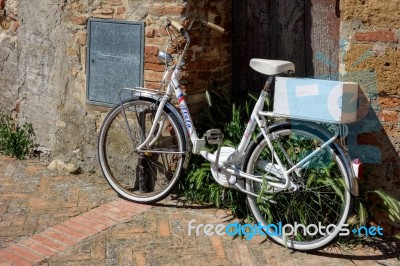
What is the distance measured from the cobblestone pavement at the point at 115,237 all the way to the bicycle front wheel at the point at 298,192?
0.13 metres

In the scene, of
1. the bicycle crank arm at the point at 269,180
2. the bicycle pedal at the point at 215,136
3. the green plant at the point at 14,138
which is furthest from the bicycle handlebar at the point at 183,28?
the green plant at the point at 14,138

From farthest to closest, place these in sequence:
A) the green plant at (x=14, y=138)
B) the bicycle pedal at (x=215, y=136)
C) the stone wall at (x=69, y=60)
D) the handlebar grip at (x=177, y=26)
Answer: the green plant at (x=14, y=138) < the stone wall at (x=69, y=60) < the handlebar grip at (x=177, y=26) < the bicycle pedal at (x=215, y=136)

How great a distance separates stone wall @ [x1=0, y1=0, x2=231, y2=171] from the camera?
229 inches

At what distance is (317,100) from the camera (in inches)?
187

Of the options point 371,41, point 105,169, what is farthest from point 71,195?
point 371,41

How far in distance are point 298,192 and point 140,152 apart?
4.56 feet

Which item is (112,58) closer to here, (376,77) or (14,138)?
(14,138)

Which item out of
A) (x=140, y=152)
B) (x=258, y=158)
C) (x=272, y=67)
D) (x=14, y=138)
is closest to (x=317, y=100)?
(x=272, y=67)

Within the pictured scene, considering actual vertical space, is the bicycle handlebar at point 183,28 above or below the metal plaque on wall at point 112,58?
above

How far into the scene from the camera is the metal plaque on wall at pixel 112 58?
5.90 meters

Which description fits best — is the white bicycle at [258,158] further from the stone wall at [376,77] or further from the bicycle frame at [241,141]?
the stone wall at [376,77]

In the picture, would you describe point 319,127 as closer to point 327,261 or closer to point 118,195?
point 327,261

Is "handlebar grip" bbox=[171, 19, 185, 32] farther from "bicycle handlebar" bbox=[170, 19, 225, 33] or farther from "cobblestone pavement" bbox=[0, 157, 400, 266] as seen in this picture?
"cobblestone pavement" bbox=[0, 157, 400, 266]

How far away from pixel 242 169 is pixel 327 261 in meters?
0.84
